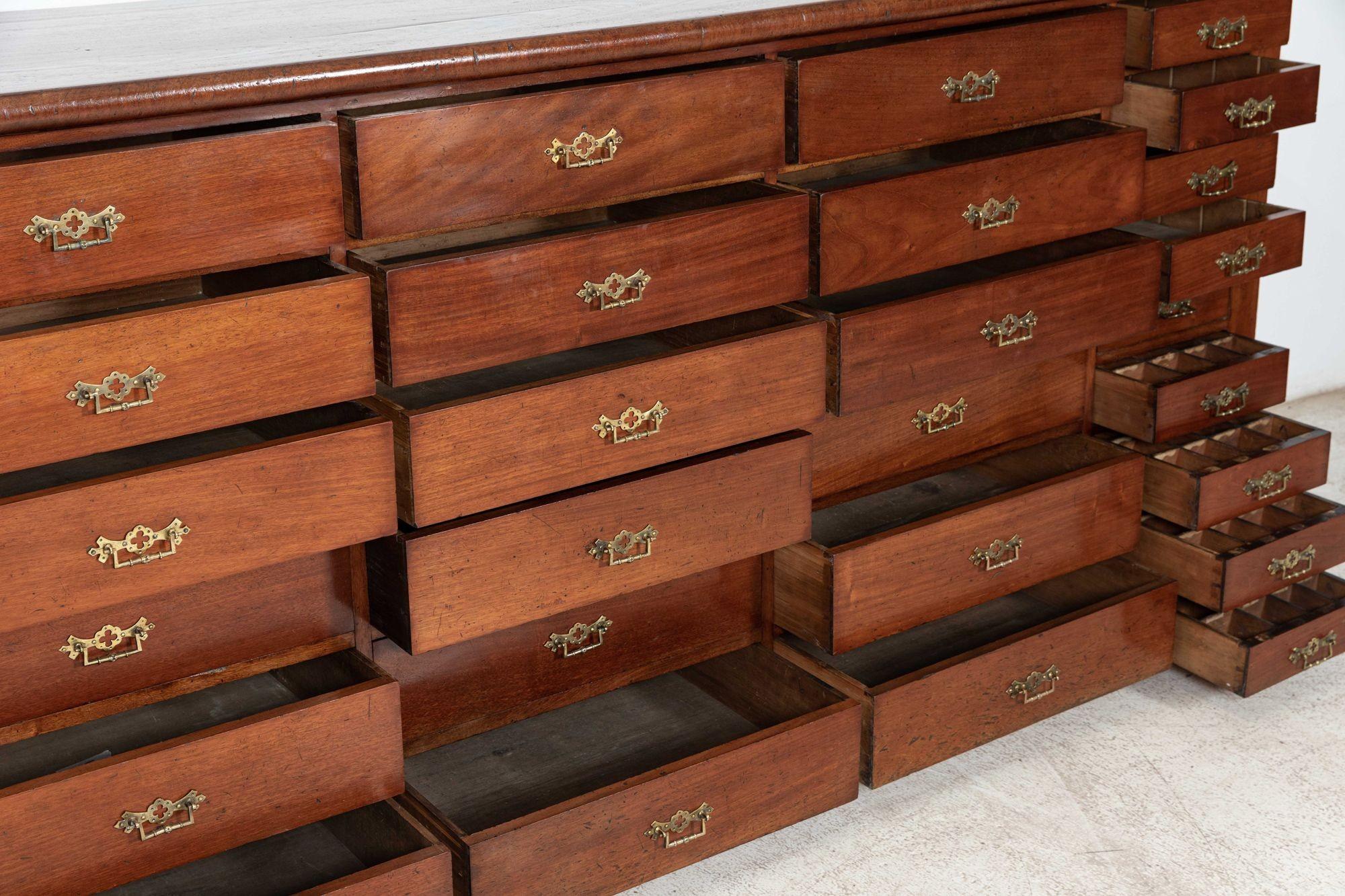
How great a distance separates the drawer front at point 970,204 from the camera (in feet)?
6.37

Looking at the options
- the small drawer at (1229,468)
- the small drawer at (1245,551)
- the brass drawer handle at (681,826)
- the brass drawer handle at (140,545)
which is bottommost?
the brass drawer handle at (681,826)

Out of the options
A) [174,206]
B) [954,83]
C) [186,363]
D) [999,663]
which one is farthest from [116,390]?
[999,663]

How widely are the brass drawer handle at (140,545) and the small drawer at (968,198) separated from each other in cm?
82

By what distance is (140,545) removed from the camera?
152cm

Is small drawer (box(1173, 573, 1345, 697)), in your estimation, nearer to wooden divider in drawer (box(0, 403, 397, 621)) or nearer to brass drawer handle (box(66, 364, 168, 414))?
wooden divider in drawer (box(0, 403, 397, 621))

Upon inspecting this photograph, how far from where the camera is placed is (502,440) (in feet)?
5.61

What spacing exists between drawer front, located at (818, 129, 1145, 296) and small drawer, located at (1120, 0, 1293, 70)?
137mm

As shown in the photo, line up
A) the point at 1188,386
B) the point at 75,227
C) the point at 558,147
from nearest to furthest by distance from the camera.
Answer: the point at 75,227 < the point at 558,147 < the point at 1188,386

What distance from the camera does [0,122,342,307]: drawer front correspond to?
141cm

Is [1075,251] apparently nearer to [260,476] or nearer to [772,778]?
[772,778]

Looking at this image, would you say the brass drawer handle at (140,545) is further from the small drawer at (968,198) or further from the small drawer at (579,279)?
the small drawer at (968,198)

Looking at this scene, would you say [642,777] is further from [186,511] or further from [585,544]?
[186,511]

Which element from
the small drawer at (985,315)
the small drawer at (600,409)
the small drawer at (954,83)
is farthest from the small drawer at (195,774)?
the small drawer at (954,83)

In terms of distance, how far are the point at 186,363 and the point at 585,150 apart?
48cm
